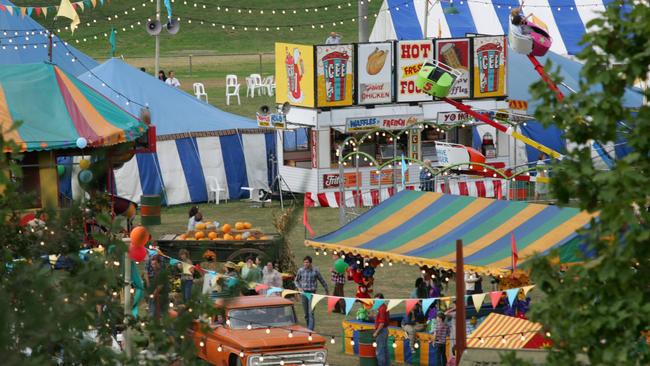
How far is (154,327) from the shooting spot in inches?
301

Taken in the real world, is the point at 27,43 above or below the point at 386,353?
above

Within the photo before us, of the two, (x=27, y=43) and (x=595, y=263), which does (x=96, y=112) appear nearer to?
(x=27, y=43)

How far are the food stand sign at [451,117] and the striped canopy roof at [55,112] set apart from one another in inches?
307

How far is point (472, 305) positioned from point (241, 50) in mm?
39191

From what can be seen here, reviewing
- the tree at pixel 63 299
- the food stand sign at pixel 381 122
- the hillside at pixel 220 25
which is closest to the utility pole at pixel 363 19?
the food stand sign at pixel 381 122

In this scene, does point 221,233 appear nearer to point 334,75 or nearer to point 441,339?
point 441,339

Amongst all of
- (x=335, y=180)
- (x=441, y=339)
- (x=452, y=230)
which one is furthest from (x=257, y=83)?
(x=441, y=339)

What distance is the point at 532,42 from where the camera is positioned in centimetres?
2062

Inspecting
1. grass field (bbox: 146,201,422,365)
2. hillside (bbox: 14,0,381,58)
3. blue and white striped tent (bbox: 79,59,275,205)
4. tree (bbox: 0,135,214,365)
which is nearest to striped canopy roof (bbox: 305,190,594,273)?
grass field (bbox: 146,201,422,365)

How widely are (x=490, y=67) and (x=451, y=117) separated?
1.56 meters

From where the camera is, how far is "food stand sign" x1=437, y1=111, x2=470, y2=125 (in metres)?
28.8

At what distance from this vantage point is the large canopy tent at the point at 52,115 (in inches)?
852

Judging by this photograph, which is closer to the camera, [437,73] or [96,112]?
[96,112]

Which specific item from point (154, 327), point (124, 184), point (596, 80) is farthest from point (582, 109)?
point (124, 184)
